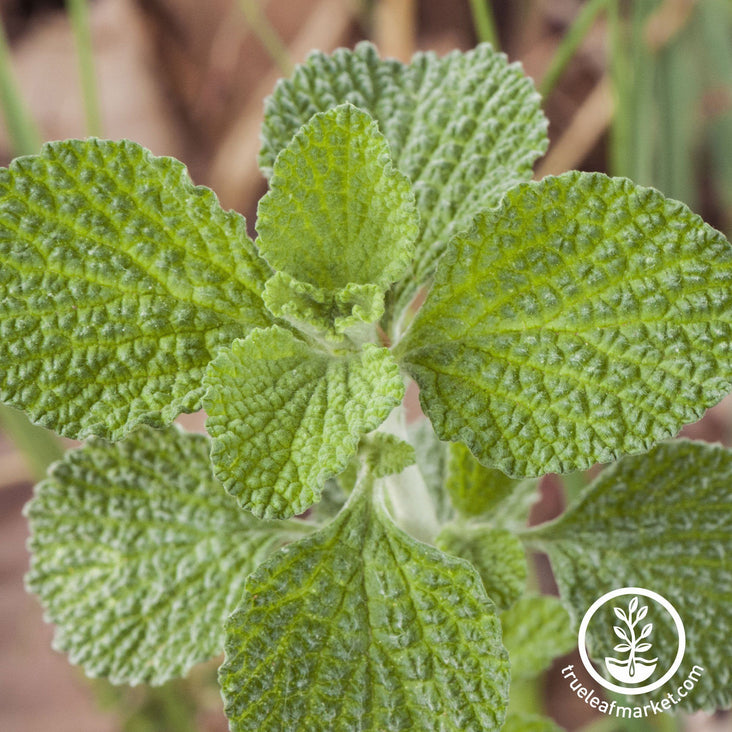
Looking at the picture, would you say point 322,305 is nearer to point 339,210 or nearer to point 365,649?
point 339,210

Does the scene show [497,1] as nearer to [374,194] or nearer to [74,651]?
[374,194]

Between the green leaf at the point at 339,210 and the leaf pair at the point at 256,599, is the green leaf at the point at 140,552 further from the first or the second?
the green leaf at the point at 339,210

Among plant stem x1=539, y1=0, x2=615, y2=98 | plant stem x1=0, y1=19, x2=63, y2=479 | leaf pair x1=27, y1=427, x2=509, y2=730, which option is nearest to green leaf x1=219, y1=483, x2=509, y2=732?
leaf pair x1=27, y1=427, x2=509, y2=730

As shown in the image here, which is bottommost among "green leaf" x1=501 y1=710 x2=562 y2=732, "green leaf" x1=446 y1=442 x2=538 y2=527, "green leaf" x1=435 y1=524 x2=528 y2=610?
→ "green leaf" x1=501 y1=710 x2=562 y2=732

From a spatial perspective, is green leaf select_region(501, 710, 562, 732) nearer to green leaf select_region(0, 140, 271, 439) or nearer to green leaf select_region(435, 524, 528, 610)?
green leaf select_region(435, 524, 528, 610)

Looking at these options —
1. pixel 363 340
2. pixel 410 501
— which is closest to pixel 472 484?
pixel 410 501

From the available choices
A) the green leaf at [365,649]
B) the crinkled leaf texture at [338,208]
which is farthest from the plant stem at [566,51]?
the green leaf at [365,649]

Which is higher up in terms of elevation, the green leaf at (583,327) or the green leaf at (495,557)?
the green leaf at (583,327)
